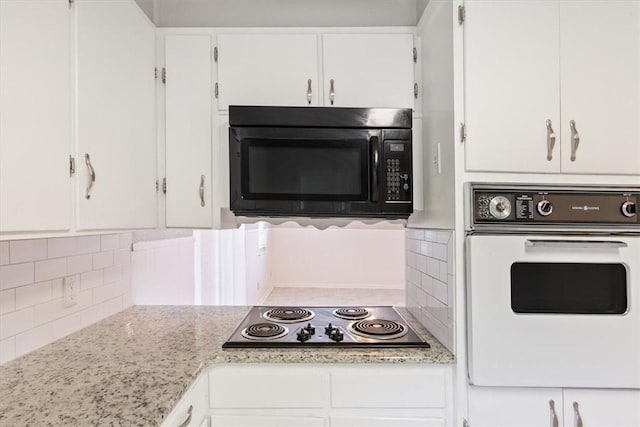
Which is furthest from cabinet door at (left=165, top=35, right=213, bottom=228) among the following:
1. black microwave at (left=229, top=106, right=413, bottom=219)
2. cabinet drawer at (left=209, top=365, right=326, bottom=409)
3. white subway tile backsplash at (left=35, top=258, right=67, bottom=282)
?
cabinet drawer at (left=209, top=365, right=326, bottom=409)

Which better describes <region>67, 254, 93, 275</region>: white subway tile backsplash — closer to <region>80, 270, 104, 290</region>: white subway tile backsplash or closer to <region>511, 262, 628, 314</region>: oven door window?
<region>80, 270, 104, 290</region>: white subway tile backsplash

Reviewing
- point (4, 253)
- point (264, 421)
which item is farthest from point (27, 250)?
point (264, 421)

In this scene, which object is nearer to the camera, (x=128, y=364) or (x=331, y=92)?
(x=128, y=364)

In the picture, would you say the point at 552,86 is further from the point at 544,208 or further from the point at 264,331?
the point at 264,331

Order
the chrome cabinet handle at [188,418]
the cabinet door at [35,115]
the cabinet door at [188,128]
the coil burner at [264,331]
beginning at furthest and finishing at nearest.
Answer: the cabinet door at [188,128] < the coil burner at [264,331] < the chrome cabinet handle at [188,418] < the cabinet door at [35,115]

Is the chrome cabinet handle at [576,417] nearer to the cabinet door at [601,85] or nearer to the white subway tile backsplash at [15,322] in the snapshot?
the cabinet door at [601,85]

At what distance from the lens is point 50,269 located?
4.72ft

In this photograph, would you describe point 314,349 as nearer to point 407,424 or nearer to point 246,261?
point 407,424

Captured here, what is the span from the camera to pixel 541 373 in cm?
128

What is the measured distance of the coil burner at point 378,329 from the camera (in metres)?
1.53

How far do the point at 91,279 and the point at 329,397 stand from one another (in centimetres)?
116

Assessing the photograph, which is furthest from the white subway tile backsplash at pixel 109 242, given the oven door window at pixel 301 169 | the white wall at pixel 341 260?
the white wall at pixel 341 260

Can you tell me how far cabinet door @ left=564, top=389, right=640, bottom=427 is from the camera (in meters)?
1.30

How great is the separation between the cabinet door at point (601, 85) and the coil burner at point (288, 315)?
1.25 metres
